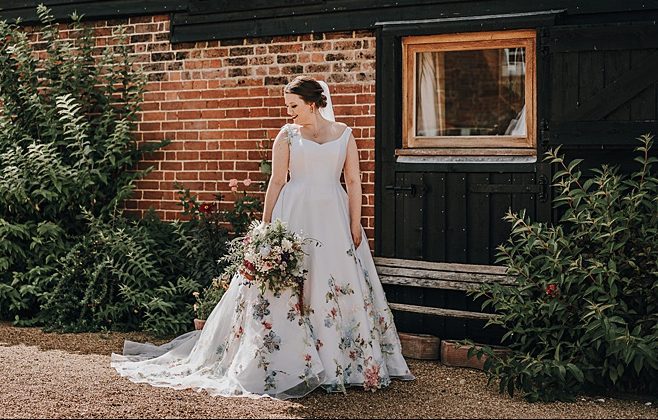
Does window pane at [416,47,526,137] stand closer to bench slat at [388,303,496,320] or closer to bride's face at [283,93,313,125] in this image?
bench slat at [388,303,496,320]

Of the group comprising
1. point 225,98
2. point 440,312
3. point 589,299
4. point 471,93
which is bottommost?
point 440,312

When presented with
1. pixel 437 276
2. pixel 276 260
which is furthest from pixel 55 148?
pixel 437 276

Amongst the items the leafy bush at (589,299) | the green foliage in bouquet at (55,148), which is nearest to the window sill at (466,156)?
the leafy bush at (589,299)

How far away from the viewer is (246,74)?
848cm

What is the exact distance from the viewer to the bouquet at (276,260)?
6.05m

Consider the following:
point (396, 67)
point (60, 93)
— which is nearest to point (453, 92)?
point (396, 67)

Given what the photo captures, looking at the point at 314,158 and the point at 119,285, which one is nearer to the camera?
the point at 314,158

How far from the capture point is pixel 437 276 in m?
7.38

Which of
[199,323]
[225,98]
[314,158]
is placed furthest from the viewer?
[225,98]

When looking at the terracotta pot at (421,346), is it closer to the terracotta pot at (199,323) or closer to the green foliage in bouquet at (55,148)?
the terracotta pot at (199,323)

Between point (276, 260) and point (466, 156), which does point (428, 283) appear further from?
point (276, 260)

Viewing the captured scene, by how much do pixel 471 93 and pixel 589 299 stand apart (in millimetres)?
4274

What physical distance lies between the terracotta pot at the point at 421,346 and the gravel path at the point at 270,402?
280 millimetres
